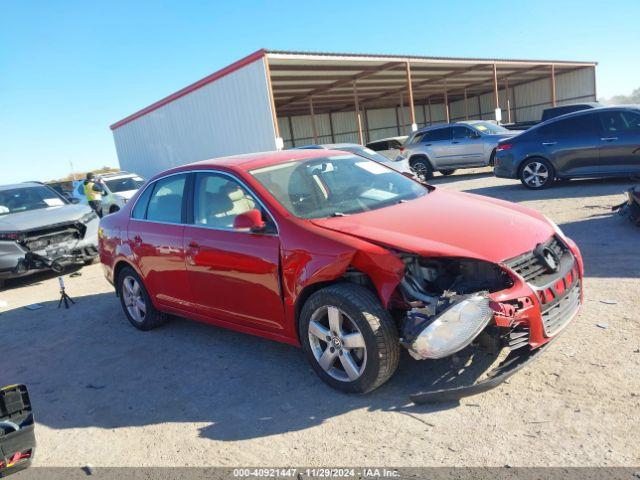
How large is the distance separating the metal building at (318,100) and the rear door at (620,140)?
9.93m

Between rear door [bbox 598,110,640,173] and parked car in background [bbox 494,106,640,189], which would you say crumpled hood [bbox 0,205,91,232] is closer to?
parked car in background [bbox 494,106,640,189]

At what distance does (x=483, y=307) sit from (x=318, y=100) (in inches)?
1182

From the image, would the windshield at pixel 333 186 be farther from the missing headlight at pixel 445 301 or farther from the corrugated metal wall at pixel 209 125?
the corrugated metal wall at pixel 209 125

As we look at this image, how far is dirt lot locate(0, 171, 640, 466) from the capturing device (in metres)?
2.69

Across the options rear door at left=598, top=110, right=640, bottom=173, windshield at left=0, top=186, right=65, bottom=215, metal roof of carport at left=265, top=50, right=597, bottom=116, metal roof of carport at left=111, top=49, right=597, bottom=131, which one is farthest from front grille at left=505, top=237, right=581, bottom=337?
metal roof of carport at left=265, top=50, right=597, bottom=116

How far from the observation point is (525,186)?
10.7 m

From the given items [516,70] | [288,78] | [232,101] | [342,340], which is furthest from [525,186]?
[516,70]

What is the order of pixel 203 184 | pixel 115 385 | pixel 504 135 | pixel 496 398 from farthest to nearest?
pixel 504 135 < pixel 203 184 < pixel 115 385 < pixel 496 398

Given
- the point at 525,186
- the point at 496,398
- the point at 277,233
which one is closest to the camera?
the point at 496,398

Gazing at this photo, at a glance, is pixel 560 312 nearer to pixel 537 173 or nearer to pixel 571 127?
pixel 571 127

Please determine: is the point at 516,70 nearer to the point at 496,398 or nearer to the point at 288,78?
A: the point at 288,78

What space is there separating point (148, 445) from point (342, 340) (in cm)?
135

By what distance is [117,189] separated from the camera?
15047 millimetres

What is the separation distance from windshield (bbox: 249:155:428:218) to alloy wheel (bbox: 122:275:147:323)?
6.79 feet
